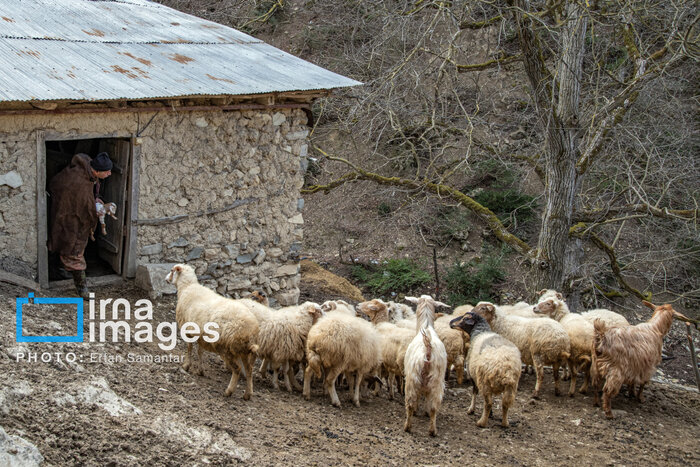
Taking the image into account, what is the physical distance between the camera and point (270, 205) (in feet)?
31.5

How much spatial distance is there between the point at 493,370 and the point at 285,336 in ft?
6.90

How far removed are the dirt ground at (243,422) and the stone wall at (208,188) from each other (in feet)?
3.30

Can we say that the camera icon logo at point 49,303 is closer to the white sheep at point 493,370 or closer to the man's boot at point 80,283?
the man's boot at point 80,283

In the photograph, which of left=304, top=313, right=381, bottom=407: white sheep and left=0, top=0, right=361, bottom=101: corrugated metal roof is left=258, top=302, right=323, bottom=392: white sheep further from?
left=0, top=0, right=361, bottom=101: corrugated metal roof

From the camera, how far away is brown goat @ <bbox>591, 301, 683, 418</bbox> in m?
Result: 7.12

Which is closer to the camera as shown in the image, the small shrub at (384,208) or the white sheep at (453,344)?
the white sheep at (453,344)

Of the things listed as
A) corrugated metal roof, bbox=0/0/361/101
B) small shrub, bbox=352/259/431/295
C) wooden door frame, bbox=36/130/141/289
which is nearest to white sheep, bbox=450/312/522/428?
corrugated metal roof, bbox=0/0/361/101

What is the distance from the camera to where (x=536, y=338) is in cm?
743

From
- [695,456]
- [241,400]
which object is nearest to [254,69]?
[241,400]

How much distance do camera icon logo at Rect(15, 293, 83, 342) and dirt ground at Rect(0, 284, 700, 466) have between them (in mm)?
85

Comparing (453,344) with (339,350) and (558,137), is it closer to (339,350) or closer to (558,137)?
(339,350)

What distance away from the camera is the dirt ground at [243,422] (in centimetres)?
473
